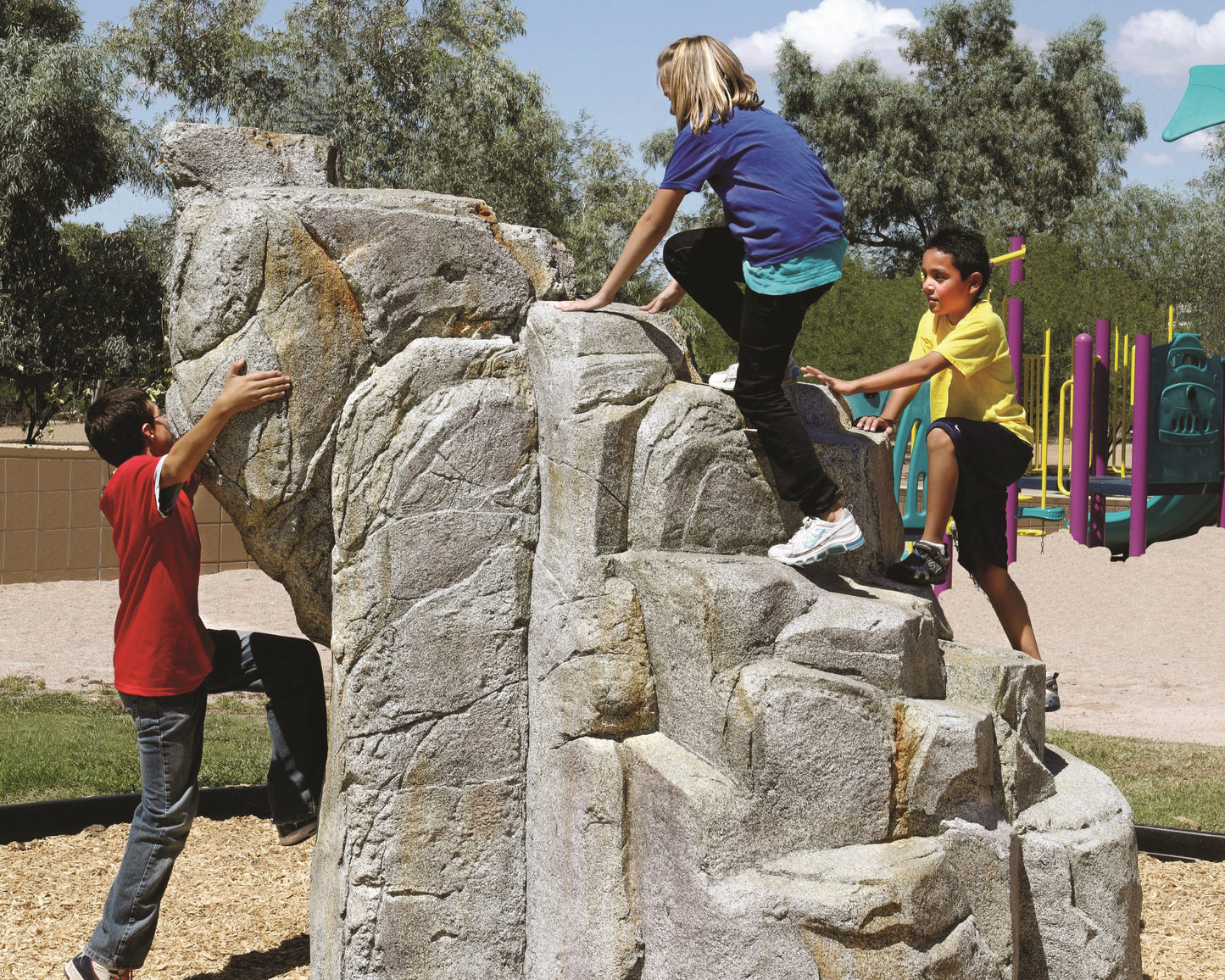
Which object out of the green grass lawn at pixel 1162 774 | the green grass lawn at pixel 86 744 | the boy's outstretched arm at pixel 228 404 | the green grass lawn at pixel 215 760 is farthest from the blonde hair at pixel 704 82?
the green grass lawn at pixel 86 744

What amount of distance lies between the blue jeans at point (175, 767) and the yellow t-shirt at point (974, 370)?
218 cm

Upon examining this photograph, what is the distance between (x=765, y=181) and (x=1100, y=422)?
8.78 metres

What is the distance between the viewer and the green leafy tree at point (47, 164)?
17375 millimetres

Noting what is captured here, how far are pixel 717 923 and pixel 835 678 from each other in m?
0.58

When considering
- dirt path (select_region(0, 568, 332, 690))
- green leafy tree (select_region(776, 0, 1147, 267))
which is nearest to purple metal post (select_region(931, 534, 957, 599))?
dirt path (select_region(0, 568, 332, 690))

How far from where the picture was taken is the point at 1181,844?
4.77 m

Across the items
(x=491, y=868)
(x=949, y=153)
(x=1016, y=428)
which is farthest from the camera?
(x=949, y=153)

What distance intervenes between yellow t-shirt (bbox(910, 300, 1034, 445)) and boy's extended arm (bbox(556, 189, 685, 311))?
1114 millimetres

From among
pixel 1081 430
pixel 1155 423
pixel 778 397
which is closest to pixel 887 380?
pixel 778 397

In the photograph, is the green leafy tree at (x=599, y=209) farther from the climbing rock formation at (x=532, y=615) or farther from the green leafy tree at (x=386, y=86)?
the climbing rock formation at (x=532, y=615)

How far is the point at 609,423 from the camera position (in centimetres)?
298

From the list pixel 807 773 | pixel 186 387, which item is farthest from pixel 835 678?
pixel 186 387

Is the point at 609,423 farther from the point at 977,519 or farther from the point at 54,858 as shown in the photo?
the point at 54,858

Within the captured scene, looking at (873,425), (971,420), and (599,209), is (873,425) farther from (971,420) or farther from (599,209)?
(599,209)
